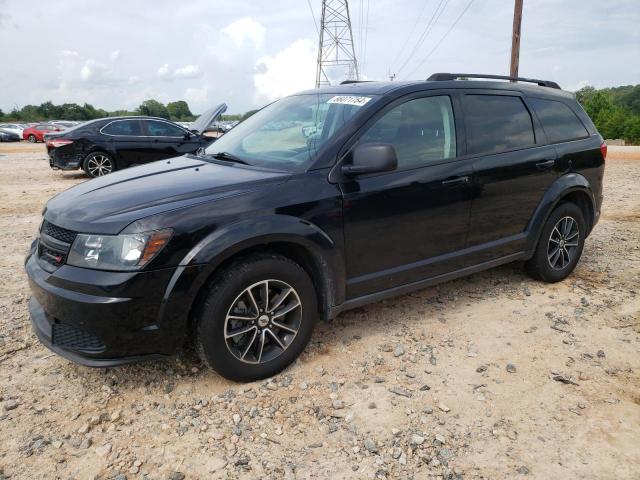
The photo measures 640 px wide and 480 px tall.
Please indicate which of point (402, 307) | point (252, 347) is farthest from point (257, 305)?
point (402, 307)

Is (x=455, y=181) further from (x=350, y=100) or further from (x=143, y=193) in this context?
(x=143, y=193)

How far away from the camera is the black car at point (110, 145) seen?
11.6m

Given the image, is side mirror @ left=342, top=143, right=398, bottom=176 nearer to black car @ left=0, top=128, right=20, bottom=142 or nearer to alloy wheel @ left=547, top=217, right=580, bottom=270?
alloy wheel @ left=547, top=217, right=580, bottom=270

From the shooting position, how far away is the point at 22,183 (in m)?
11.7

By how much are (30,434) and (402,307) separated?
2.72 metres

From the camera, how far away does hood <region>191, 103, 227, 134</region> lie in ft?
17.8

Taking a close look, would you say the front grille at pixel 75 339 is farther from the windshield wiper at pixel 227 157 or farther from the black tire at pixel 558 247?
the black tire at pixel 558 247

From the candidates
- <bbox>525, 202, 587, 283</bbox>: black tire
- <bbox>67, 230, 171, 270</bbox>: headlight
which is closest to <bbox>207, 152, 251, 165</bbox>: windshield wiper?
<bbox>67, 230, 171, 270</bbox>: headlight

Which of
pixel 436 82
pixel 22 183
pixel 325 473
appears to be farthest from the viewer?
pixel 22 183

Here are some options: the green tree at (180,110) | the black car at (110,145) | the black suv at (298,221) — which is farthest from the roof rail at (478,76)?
the green tree at (180,110)

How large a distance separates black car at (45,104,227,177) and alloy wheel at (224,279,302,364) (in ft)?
30.0

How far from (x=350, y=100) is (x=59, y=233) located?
2.09m

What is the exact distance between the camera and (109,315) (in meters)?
2.61

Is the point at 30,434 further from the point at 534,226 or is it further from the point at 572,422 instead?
the point at 534,226
